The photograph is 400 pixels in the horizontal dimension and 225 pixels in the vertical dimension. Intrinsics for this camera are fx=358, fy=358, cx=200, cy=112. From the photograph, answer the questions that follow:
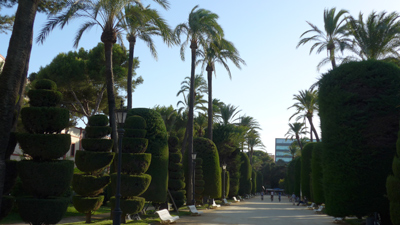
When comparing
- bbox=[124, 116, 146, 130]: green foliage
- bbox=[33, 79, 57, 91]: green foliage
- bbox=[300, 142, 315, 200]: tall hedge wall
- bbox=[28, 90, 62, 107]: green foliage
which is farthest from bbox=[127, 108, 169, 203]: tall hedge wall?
bbox=[300, 142, 315, 200]: tall hedge wall

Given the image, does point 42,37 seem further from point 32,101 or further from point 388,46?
point 388,46

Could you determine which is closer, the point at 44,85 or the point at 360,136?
the point at 44,85

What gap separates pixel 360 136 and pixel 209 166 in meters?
14.9

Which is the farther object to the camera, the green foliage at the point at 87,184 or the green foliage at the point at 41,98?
the green foliage at the point at 87,184

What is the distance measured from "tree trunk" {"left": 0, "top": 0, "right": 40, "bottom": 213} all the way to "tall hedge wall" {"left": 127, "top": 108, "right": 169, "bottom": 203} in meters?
7.21

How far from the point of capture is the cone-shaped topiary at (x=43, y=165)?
10.2 metres

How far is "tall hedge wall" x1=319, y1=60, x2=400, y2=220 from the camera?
40.7 feet

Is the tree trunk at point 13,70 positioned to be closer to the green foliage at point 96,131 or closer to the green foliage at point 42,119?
the green foliage at point 42,119

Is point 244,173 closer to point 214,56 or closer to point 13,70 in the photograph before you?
point 214,56

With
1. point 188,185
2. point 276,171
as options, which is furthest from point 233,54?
point 276,171

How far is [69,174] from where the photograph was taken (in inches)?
429

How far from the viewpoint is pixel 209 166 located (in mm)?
26391

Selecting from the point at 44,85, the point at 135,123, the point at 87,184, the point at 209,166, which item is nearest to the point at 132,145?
the point at 135,123

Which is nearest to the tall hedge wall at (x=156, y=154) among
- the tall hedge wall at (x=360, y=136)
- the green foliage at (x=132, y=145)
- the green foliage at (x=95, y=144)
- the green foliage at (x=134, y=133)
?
the green foliage at (x=134, y=133)
